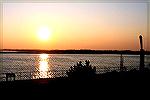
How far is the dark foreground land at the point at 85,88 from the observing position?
42.3ft

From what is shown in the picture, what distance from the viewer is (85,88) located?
14.1 metres

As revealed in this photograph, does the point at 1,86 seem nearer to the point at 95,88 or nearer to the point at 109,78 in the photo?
the point at 95,88

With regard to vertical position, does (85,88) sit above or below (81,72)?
below

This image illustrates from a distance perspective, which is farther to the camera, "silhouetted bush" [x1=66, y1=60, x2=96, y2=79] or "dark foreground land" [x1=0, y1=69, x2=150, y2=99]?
"silhouetted bush" [x1=66, y1=60, x2=96, y2=79]

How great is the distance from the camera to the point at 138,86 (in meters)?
14.5

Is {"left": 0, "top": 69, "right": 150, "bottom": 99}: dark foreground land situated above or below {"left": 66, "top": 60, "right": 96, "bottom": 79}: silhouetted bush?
below

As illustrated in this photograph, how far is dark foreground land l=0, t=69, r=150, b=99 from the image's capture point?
42.3ft

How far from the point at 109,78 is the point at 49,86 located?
13.6 ft

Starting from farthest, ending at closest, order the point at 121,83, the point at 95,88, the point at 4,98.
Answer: the point at 121,83, the point at 95,88, the point at 4,98

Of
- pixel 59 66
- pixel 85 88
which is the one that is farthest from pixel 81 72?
pixel 59 66

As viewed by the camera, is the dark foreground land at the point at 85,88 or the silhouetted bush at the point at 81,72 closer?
the dark foreground land at the point at 85,88

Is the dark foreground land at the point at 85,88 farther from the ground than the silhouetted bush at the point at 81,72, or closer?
closer

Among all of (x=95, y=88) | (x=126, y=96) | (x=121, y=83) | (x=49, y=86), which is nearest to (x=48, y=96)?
(x=49, y=86)

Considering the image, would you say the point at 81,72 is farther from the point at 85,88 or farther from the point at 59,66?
the point at 59,66
